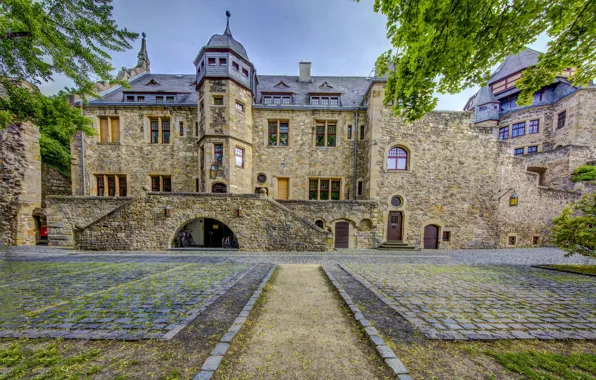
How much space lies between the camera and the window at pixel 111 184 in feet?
47.1

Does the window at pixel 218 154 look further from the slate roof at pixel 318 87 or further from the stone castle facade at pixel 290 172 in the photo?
the slate roof at pixel 318 87

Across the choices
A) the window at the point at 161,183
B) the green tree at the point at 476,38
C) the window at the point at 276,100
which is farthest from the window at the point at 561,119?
the window at the point at 161,183

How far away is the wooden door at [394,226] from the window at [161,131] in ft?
53.9

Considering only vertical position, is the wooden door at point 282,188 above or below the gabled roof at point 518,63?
below

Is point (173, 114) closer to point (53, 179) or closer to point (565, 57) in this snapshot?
point (53, 179)

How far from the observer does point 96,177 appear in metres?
14.4

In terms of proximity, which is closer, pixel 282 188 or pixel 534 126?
pixel 282 188

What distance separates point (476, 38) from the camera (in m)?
3.84

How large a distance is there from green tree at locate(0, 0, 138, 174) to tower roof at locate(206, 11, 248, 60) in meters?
5.74

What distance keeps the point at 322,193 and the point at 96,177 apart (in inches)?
643

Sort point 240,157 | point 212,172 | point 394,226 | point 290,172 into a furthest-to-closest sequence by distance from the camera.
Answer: point 290,172 → point 240,157 → point 394,226 → point 212,172

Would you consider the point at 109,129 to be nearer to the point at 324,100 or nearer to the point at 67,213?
the point at 67,213

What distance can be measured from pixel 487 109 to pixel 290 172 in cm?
2420

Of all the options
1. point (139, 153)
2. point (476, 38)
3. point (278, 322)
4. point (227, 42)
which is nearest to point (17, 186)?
point (139, 153)
